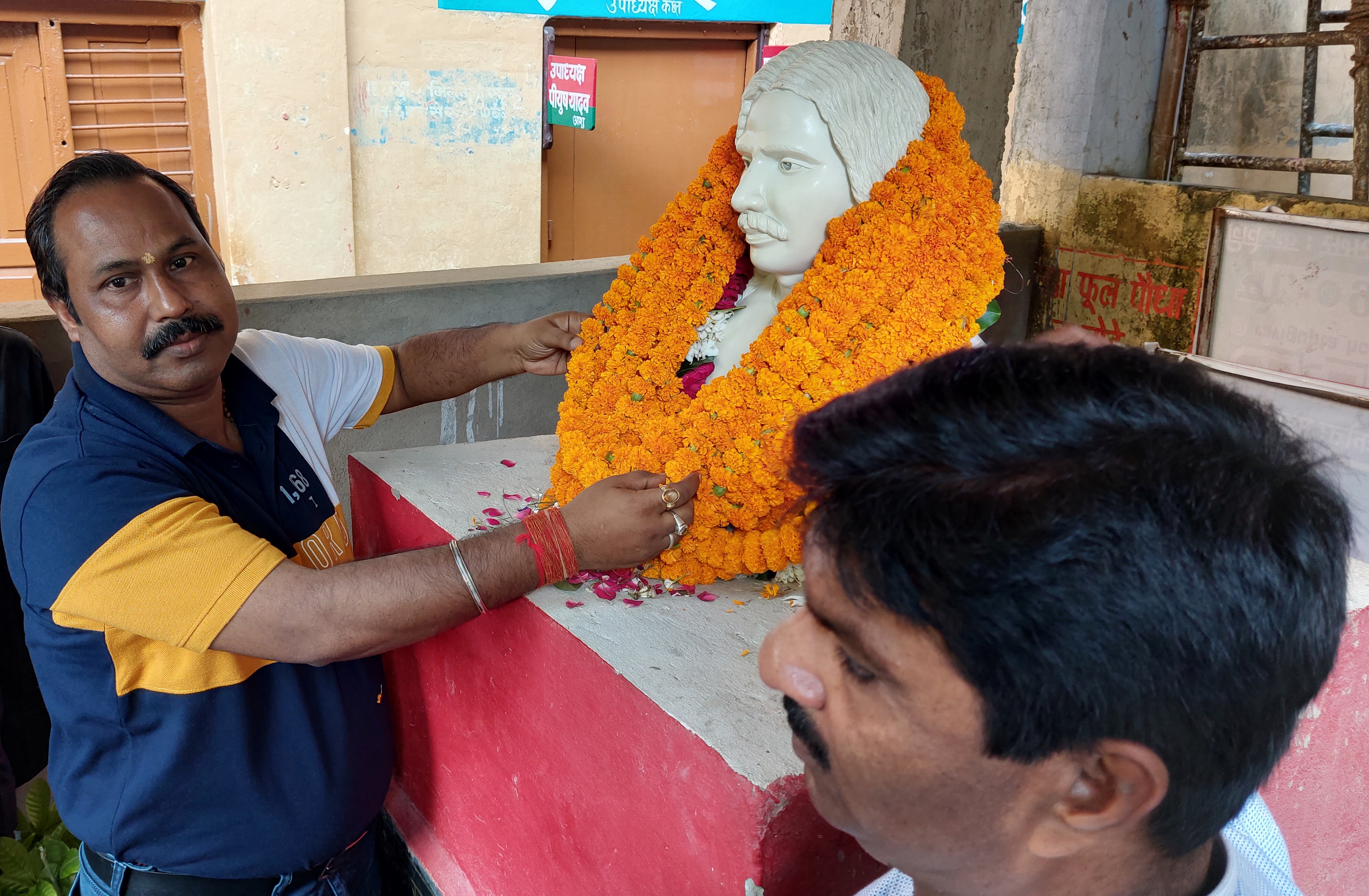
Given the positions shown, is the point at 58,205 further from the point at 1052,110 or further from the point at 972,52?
the point at 1052,110

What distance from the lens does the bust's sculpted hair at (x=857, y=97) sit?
1.90 metres

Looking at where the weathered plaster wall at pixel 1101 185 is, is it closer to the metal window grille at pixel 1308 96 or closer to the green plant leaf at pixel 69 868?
the metal window grille at pixel 1308 96

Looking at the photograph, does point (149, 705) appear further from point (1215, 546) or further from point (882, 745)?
point (1215, 546)

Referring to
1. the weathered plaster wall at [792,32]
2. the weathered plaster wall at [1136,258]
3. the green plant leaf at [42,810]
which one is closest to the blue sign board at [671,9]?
the weathered plaster wall at [792,32]

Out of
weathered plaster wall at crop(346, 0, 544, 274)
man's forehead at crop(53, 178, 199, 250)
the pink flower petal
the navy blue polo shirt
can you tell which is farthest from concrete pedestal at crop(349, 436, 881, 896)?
weathered plaster wall at crop(346, 0, 544, 274)

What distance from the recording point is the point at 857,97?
191 centimetres

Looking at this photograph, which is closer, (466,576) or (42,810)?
(466,576)

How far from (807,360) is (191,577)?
1105 millimetres

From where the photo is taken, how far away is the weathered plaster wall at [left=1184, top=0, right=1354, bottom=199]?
6.51 metres

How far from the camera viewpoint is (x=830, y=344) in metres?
1.91

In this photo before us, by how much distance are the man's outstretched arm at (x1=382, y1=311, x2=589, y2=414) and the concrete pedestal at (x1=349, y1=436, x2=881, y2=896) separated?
164 mm

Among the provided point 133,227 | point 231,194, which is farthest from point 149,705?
point 231,194

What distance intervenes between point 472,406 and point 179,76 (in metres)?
4.57

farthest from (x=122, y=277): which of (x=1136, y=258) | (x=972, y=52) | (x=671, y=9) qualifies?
(x=671, y=9)
